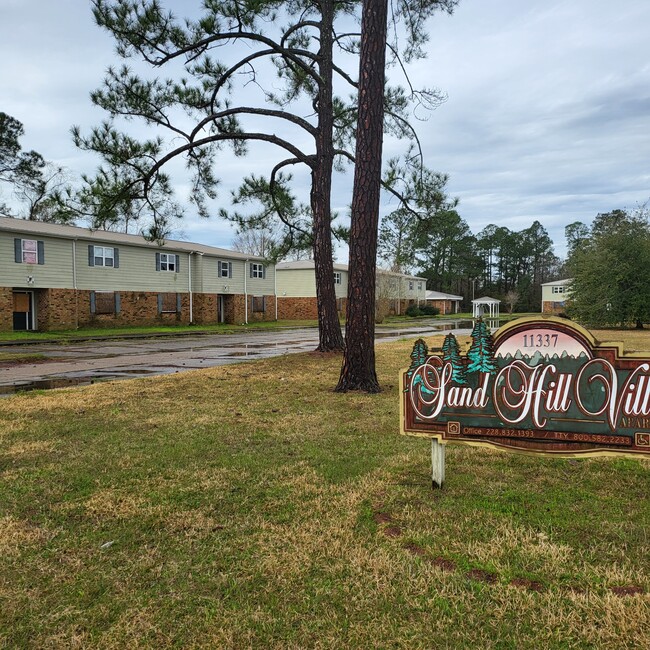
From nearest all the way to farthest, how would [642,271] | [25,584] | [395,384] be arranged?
1. [25,584]
2. [395,384]
3. [642,271]

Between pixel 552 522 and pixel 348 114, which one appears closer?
pixel 552 522

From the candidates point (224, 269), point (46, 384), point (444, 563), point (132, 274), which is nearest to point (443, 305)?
point (224, 269)

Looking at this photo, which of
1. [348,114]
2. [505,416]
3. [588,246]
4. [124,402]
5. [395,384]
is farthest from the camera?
[588,246]

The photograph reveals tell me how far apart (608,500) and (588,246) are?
31.5m

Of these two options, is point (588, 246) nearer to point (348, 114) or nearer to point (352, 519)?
point (348, 114)

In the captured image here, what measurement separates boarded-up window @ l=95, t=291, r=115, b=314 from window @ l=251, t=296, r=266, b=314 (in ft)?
36.5

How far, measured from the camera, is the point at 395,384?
28.7 feet

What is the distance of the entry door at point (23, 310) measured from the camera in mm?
A: 23406

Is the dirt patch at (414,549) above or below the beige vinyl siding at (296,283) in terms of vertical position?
below

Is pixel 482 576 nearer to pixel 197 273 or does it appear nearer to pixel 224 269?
pixel 197 273

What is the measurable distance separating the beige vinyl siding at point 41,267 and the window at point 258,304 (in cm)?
1371

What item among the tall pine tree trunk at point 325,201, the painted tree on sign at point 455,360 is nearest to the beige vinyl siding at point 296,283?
the tall pine tree trunk at point 325,201

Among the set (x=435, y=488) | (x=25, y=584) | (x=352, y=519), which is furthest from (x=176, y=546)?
(x=435, y=488)

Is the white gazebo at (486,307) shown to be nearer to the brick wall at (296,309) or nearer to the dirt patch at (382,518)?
the brick wall at (296,309)
